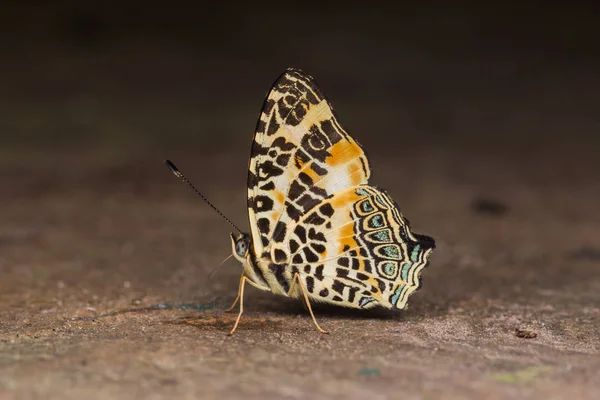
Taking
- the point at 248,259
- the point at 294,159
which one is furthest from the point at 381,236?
the point at 248,259

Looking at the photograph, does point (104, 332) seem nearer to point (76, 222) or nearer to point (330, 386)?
point (330, 386)

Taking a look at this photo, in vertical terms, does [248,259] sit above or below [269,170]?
below

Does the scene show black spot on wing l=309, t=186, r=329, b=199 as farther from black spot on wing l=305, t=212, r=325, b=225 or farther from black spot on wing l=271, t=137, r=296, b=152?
black spot on wing l=271, t=137, r=296, b=152

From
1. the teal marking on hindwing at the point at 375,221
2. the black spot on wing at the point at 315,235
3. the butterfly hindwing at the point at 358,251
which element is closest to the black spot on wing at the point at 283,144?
the butterfly hindwing at the point at 358,251

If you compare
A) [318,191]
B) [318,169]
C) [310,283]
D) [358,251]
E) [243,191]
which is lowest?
[310,283]

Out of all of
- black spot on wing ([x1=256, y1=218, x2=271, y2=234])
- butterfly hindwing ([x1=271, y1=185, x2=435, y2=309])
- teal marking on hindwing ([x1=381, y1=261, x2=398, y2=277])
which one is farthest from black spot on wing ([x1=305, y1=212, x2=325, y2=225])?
teal marking on hindwing ([x1=381, y1=261, x2=398, y2=277])

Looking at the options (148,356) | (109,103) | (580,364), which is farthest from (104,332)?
(109,103)

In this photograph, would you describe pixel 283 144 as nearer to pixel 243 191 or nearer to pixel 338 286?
pixel 338 286
